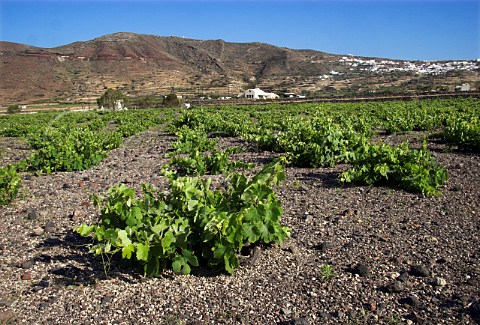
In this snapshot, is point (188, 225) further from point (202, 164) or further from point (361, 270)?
point (202, 164)

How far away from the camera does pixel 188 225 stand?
4.09m

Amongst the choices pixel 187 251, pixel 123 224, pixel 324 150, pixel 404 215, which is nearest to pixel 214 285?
pixel 187 251

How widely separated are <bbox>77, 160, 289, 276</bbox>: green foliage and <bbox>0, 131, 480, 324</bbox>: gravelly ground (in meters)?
0.26

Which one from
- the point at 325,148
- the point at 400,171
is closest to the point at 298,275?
the point at 400,171

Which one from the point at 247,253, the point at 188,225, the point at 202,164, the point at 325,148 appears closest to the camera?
the point at 188,225

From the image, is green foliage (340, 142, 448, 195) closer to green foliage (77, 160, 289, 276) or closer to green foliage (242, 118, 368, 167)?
green foliage (242, 118, 368, 167)

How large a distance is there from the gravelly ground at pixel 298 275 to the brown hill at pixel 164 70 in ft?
287

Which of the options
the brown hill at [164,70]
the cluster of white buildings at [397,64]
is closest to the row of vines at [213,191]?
the brown hill at [164,70]

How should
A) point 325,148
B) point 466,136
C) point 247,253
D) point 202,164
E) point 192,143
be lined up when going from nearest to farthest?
point 247,253, point 202,164, point 325,148, point 466,136, point 192,143

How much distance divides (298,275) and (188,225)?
112cm

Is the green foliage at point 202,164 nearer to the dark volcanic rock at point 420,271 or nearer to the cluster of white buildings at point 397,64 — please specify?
the dark volcanic rock at point 420,271

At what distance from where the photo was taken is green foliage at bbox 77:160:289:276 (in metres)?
3.88

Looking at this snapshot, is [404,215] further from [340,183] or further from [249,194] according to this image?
[249,194]

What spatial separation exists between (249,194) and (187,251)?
77 centimetres
